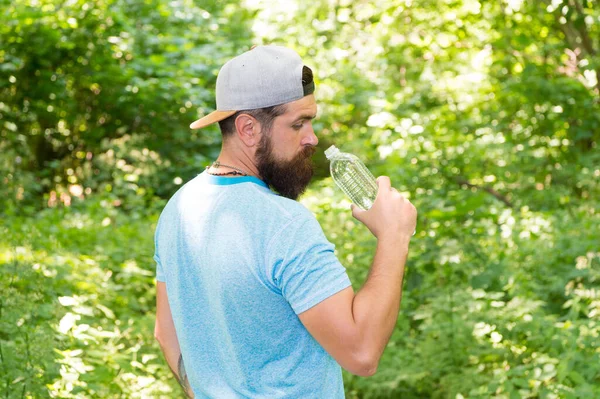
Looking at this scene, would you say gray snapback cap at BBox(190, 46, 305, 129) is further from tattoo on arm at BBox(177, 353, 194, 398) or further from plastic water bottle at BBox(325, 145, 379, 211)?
tattoo on arm at BBox(177, 353, 194, 398)

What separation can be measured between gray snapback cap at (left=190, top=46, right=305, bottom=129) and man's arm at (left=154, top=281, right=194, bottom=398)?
0.58 meters

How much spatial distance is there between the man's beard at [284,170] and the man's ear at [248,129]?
0.02 meters

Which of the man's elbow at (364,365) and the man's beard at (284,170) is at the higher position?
the man's beard at (284,170)

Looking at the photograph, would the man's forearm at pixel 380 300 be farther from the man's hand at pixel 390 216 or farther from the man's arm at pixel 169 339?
the man's arm at pixel 169 339

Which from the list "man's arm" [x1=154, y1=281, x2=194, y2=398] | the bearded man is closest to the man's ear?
the bearded man

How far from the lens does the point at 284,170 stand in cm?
191

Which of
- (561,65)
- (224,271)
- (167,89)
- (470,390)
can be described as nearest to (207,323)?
(224,271)

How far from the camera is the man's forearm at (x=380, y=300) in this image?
163 cm

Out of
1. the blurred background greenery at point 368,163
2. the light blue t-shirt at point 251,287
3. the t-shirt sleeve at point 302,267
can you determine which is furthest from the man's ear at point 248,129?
the blurred background greenery at point 368,163

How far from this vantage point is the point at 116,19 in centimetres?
995

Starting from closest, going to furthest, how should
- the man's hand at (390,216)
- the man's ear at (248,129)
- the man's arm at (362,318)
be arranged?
1. the man's arm at (362,318)
2. the man's hand at (390,216)
3. the man's ear at (248,129)

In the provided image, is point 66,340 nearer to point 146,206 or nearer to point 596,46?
point 146,206

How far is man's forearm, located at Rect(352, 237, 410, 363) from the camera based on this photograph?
5.36ft

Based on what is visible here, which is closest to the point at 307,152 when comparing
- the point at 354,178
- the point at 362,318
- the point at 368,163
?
the point at 354,178
